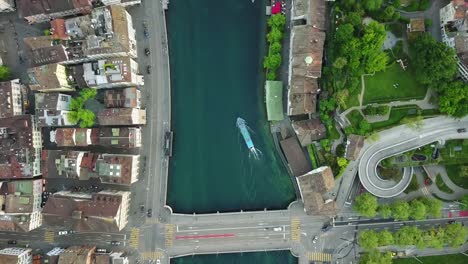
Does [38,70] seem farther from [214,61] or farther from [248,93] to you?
[248,93]

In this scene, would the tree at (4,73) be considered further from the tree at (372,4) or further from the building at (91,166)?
the tree at (372,4)

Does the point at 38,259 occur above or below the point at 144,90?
below

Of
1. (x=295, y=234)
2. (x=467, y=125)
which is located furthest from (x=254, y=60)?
(x=467, y=125)

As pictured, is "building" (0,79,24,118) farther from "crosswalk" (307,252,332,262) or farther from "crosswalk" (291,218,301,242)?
"crosswalk" (307,252,332,262)

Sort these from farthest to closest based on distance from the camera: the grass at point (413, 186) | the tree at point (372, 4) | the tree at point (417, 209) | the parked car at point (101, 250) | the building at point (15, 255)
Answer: the parked car at point (101, 250), the grass at point (413, 186), the building at point (15, 255), the tree at point (417, 209), the tree at point (372, 4)

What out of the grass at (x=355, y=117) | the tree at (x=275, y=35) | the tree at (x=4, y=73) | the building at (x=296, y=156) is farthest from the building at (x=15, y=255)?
the grass at (x=355, y=117)

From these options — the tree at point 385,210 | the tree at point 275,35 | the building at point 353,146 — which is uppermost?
the tree at point 275,35
